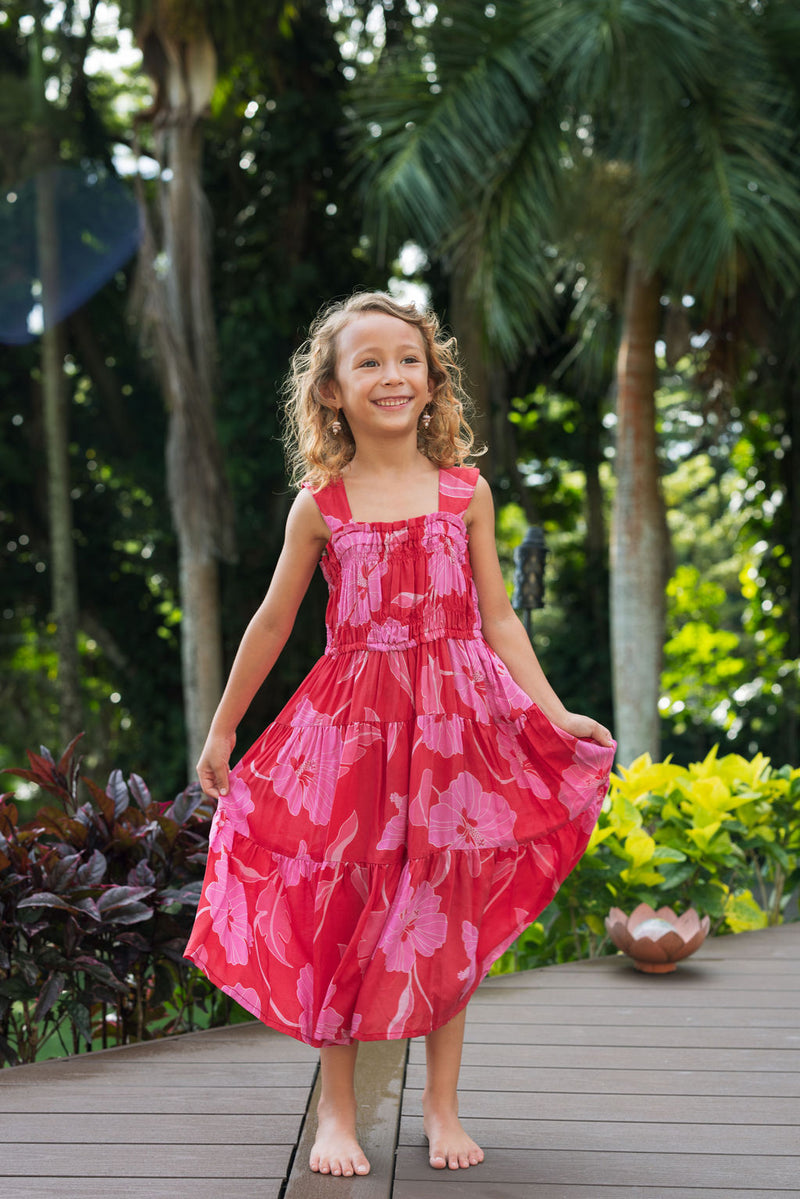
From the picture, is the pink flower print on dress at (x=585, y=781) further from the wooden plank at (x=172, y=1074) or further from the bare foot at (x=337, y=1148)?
the wooden plank at (x=172, y=1074)

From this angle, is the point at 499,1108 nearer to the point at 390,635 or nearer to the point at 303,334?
the point at 390,635

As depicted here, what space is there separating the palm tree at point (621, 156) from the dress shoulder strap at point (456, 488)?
421cm

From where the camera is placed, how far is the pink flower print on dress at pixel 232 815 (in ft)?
6.43

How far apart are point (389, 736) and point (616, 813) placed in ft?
4.94

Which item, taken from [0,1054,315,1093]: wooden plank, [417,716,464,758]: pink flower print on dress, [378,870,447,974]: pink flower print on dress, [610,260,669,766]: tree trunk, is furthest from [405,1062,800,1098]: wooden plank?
[610,260,669,766]: tree trunk

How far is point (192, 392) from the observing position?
8.21 m

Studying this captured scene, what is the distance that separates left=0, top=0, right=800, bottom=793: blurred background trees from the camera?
20.4 ft

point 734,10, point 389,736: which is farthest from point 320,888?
point 734,10

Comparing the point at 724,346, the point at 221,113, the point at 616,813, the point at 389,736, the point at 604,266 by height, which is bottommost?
the point at 616,813

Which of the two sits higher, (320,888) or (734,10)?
(734,10)

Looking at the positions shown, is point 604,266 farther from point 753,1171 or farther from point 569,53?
point 753,1171

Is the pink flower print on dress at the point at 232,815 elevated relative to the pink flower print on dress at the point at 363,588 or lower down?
lower down

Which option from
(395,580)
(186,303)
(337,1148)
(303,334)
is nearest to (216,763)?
(395,580)

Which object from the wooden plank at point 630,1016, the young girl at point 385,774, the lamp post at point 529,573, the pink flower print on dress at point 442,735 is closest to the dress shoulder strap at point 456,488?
the young girl at point 385,774
